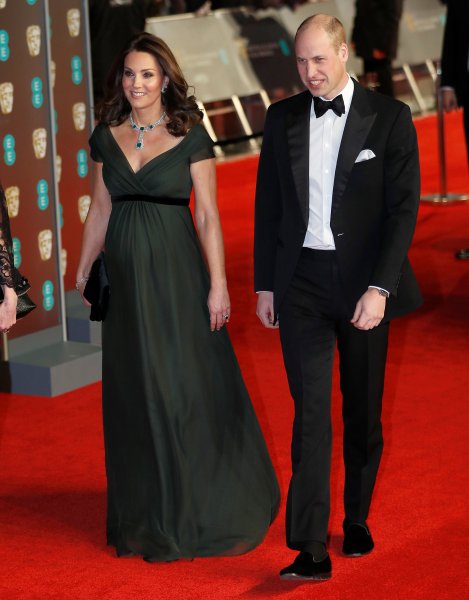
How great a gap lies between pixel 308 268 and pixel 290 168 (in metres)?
0.31

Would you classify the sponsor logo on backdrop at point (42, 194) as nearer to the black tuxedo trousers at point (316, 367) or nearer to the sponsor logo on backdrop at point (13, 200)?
the sponsor logo on backdrop at point (13, 200)

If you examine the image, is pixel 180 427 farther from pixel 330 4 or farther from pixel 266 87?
pixel 330 4

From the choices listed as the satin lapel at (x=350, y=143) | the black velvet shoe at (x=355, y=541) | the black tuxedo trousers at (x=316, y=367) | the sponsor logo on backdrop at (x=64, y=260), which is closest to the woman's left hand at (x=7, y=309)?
the black tuxedo trousers at (x=316, y=367)

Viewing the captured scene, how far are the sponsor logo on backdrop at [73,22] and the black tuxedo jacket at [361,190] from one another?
3.43m

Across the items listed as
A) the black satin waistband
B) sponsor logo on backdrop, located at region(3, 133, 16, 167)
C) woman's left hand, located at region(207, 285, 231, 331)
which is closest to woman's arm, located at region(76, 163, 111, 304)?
the black satin waistband

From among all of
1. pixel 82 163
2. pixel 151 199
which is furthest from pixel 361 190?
pixel 82 163

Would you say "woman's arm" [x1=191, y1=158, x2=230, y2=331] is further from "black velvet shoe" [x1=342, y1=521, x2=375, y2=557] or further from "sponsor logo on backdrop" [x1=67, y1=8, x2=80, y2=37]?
"sponsor logo on backdrop" [x1=67, y1=8, x2=80, y2=37]

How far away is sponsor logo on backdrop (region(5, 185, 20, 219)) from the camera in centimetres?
655

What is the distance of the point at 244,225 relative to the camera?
10.6 metres

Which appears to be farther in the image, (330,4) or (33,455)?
(330,4)

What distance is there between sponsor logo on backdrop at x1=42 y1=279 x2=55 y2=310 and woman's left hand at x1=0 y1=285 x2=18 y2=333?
3264mm

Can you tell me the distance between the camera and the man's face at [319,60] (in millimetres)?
3709

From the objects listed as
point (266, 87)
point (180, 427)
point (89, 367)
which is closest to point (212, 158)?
point (180, 427)

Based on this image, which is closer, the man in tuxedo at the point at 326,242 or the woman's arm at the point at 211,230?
the man in tuxedo at the point at 326,242
